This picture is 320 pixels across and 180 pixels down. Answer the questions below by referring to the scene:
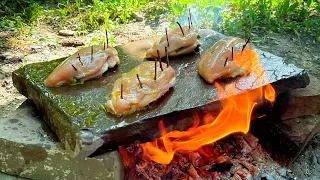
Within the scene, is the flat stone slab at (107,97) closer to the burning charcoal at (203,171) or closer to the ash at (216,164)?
the ash at (216,164)

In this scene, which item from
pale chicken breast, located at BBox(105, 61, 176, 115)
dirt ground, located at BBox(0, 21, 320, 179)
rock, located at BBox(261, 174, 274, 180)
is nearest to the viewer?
pale chicken breast, located at BBox(105, 61, 176, 115)

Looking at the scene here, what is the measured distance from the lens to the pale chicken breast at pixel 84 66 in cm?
396

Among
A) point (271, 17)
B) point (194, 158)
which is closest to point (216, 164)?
point (194, 158)

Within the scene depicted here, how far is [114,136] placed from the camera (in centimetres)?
334

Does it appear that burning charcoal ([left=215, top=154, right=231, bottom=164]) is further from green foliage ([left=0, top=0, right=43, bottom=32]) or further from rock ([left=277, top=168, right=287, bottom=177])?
green foliage ([left=0, top=0, right=43, bottom=32])

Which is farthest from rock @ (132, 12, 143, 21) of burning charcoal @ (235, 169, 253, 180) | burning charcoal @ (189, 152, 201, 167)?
burning charcoal @ (235, 169, 253, 180)

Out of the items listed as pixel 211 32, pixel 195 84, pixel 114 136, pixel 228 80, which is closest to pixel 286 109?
pixel 228 80

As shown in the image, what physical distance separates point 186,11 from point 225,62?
3.52 metres

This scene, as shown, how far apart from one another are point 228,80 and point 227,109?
312mm

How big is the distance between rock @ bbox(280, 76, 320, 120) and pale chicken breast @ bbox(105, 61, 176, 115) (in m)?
1.23

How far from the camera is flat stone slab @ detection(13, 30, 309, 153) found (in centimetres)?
334

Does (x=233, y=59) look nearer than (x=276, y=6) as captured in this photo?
Yes

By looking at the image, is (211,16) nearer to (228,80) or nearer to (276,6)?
(276,6)

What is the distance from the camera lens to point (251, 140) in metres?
4.31
